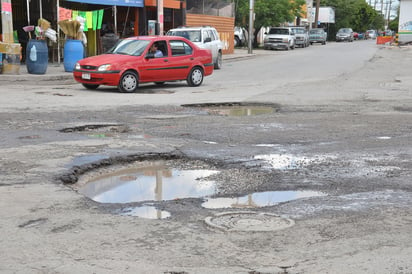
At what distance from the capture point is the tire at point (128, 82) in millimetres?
16041

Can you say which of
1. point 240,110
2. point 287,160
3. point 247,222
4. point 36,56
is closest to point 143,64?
point 240,110

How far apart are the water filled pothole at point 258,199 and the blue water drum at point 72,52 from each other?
15.9 meters

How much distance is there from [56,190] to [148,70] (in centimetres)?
1082

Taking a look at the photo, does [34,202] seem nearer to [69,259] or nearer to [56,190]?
[56,190]

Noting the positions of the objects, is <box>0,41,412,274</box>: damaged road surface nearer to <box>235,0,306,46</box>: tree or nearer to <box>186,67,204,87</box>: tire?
<box>186,67,204,87</box>: tire

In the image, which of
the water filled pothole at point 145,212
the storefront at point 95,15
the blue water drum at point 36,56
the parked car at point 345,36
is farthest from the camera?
the parked car at point 345,36

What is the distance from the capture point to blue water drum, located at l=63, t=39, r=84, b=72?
20828mm

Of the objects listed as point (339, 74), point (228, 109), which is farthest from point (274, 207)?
point (339, 74)

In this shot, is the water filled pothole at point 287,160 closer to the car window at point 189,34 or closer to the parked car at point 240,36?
the car window at point 189,34

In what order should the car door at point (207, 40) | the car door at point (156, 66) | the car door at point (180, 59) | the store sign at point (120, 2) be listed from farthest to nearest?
the store sign at point (120, 2) → the car door at point (207, 40) → the car door at point (180, 59) → the car door at point (156, 66)

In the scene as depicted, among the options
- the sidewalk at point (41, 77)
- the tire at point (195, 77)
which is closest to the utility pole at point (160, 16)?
the sidewalk at point (41, 77)

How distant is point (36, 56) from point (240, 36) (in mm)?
36096

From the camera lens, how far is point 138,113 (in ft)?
39.6

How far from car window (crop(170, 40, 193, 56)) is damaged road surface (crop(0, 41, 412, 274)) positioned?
4.59 m
